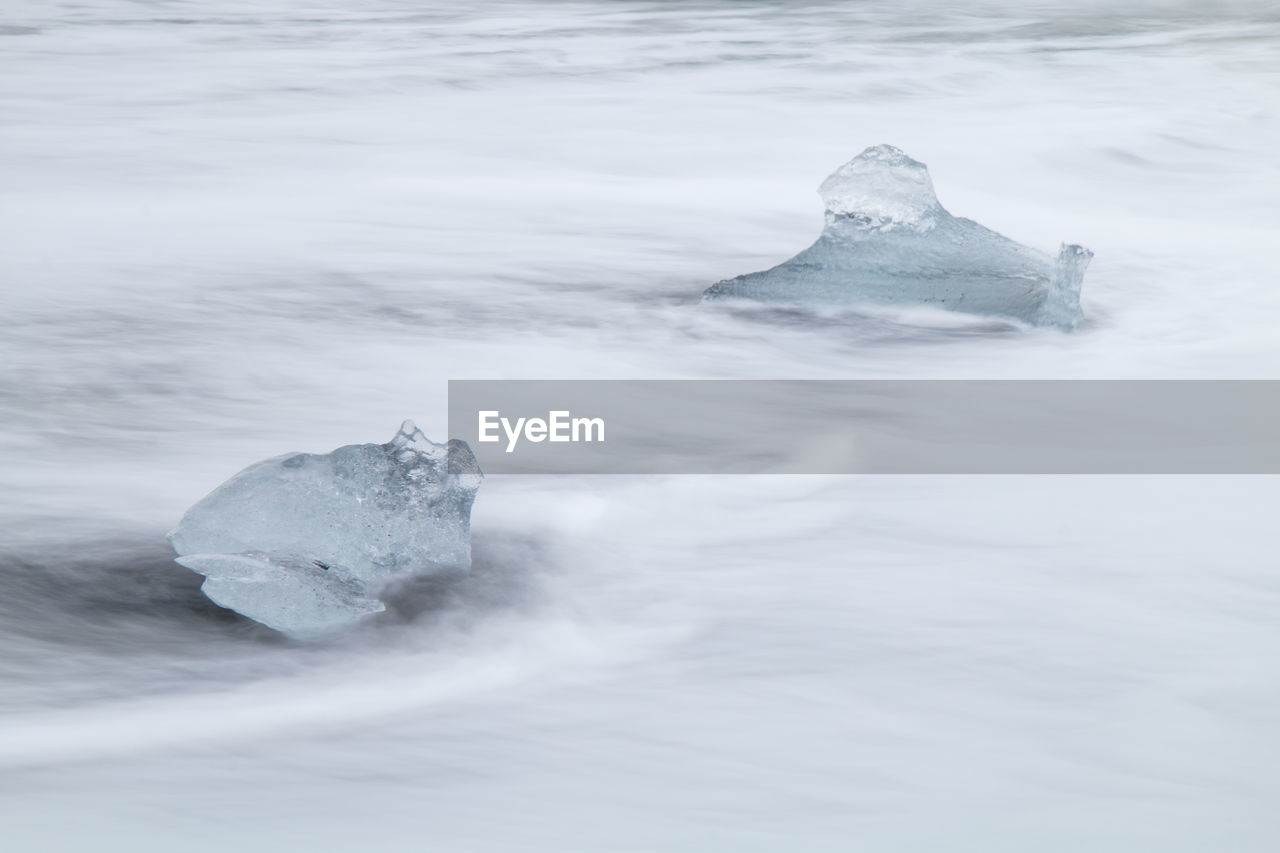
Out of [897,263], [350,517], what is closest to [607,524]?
[350,517]

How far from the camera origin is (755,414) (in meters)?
2.75

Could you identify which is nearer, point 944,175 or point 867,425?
point 867,425

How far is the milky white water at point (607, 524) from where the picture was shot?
1408mm

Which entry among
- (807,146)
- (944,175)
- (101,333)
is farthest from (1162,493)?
(807,146)

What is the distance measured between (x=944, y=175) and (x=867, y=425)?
2.68 metres

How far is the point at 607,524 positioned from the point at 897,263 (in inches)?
59.9

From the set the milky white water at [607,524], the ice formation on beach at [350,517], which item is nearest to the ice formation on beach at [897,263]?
the milky white water at [607,524]

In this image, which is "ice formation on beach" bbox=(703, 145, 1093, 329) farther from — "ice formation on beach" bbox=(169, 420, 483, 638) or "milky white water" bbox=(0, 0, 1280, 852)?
"ice formation on beach" bbox=(169, 420, 483, 638)

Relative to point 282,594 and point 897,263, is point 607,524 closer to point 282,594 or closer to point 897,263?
point 282,594

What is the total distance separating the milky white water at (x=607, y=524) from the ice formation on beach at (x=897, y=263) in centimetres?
10

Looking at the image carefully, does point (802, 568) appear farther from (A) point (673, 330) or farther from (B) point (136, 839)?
(A) point (673, 330)

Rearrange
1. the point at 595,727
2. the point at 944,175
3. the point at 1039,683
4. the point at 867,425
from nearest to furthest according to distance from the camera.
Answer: the point at 595,727 < the point at 1039,683 < the point at 867,425 < the point at 944,175

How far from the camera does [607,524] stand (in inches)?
84.2

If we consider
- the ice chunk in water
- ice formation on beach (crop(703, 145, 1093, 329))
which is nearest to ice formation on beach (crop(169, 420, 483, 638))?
the ice chunk in water
